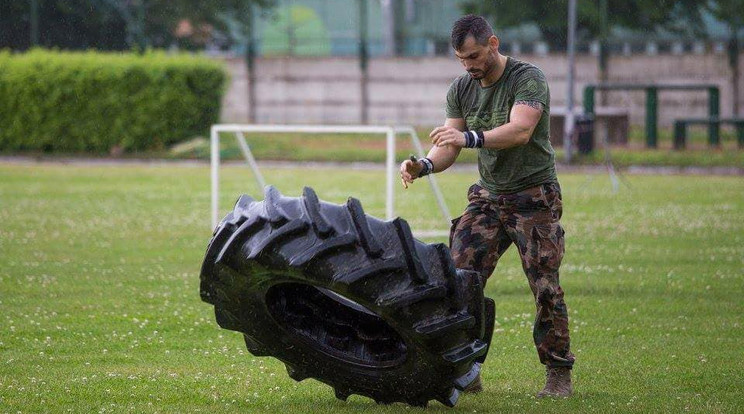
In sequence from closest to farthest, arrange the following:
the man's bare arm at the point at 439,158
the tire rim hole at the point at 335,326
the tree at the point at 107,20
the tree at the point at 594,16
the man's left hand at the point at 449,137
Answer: the man's left hand at the point at 449,137, the tire rim hole at the point at 335,326, the man's bare arm at the point at 439,158, the tree at the point at 594,16, the tree at the point at 107,20

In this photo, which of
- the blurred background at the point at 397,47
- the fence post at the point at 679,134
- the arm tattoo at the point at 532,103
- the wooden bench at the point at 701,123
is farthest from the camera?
the blurred background at the point at 397,47

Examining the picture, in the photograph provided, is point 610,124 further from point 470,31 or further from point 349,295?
point 349,295

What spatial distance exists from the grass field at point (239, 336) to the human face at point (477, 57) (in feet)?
6.02

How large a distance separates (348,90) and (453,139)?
33.7 meters

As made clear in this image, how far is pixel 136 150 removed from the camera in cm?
3591

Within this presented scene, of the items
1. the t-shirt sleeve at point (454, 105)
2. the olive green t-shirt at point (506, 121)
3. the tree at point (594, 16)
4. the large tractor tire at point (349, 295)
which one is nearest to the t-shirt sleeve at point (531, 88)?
the olive green t-shirt at point (506, 121)

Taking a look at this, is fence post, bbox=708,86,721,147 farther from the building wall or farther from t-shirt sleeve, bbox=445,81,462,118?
t-shirt sleeve, bbox=445,81,462,118

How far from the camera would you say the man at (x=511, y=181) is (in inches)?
268

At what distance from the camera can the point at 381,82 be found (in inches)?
1561

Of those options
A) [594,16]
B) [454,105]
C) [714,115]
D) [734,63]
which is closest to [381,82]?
[594,16]

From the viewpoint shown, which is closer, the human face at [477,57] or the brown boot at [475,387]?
the human face at [477,57]

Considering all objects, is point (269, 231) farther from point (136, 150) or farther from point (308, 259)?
point (136, 150)

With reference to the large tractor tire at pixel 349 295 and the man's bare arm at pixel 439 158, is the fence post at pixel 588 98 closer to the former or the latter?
the man's bare arm at pixel 439 158

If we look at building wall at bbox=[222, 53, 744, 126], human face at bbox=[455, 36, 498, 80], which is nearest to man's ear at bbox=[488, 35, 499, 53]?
human face at bbox=[455, 36, 498, 80]
